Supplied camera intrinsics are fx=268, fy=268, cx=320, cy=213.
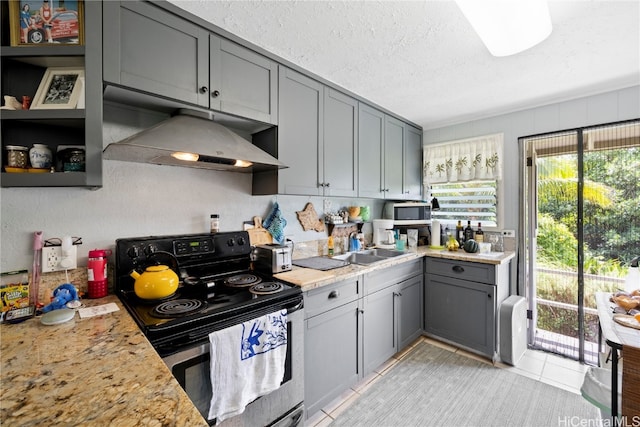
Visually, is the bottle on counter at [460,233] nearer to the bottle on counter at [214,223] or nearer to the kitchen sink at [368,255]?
the kitchen sink at [368,255]

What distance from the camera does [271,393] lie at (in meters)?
1.42

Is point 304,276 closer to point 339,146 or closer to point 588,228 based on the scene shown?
point 339,146

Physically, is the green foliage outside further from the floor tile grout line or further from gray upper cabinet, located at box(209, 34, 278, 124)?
gray upper cabinet, located at box(209, 34, 278, 124)

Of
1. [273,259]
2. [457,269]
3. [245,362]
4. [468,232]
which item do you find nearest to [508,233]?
[468,232]

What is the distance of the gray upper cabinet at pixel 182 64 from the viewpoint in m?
1.24

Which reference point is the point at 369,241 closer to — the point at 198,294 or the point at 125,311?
the point at 198,294

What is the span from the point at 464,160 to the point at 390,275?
1727mm

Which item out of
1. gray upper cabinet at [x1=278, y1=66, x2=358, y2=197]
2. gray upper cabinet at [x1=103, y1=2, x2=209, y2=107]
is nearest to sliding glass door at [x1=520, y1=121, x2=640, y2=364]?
gray upper cabinet at [x1=278, y1=66, x2=358, y2=197]

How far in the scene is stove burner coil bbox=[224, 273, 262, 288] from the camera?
1599mm

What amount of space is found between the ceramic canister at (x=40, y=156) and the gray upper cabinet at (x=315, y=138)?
1.17 meters

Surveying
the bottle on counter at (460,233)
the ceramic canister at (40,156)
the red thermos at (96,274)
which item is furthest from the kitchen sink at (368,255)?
the ceramic canister at (40,156)

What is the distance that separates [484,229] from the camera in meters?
2.98

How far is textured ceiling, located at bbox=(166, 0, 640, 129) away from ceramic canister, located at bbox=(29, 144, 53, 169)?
3.16 ft

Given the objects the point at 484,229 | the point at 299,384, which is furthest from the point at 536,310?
the point at 299,384
